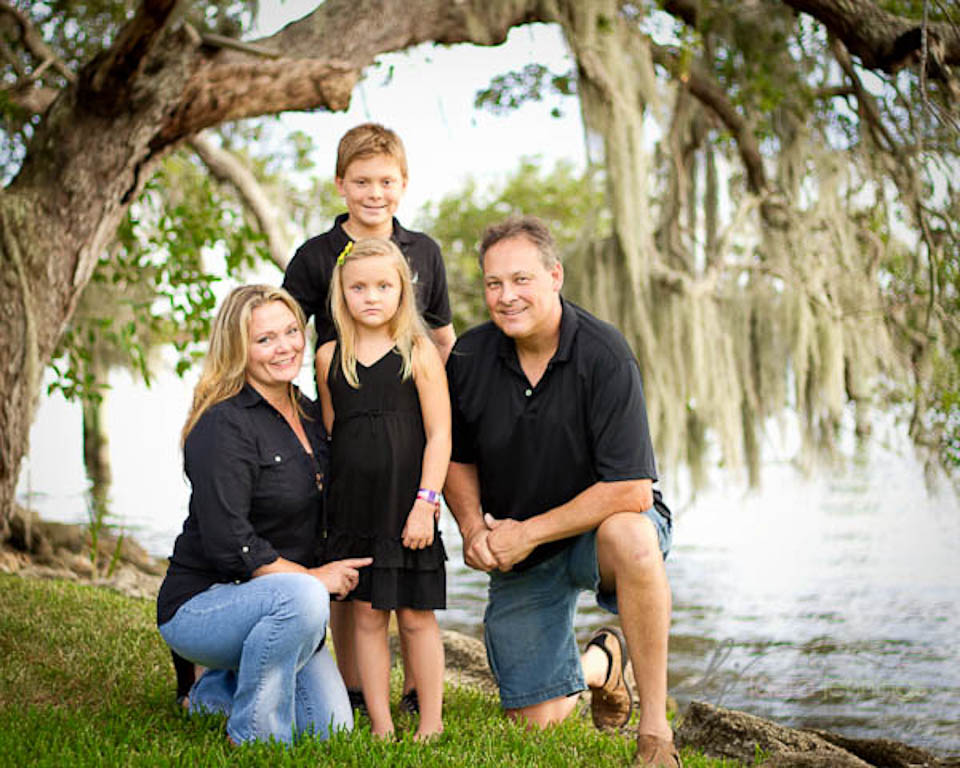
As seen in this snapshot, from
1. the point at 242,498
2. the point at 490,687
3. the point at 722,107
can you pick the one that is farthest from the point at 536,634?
the point at 722,107

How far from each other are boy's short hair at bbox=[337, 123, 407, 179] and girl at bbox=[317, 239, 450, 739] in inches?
16.6

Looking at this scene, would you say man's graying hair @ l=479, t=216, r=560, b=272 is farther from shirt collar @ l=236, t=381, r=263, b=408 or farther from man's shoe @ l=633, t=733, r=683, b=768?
man's shoe @ l=633, t=733, r=683, b=768

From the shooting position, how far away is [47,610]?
5.03 m

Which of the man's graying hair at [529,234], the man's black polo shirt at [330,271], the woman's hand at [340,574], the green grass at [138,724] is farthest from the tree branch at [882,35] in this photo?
the woman's hand at [340,574]

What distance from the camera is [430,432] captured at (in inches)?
139

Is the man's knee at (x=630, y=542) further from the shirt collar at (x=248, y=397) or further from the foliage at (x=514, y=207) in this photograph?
the foliage at (x=514, y=207)

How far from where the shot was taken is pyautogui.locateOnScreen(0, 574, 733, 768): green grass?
3.02 metres

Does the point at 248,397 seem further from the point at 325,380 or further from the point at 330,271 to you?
the point at 330,271

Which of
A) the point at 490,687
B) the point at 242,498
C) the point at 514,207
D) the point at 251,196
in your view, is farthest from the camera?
the point at 514,207

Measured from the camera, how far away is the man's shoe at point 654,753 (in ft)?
10.5

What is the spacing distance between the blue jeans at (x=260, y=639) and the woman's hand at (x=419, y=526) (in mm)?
329

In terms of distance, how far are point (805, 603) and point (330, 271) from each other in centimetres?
757

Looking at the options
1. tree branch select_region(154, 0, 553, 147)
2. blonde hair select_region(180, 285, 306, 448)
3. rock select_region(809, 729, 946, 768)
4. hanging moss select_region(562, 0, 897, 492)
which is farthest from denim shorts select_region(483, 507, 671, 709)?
hanging moss select_region(562, 0, 897, 492)

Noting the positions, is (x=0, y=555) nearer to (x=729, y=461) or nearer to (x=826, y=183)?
(x=729, y=461)
